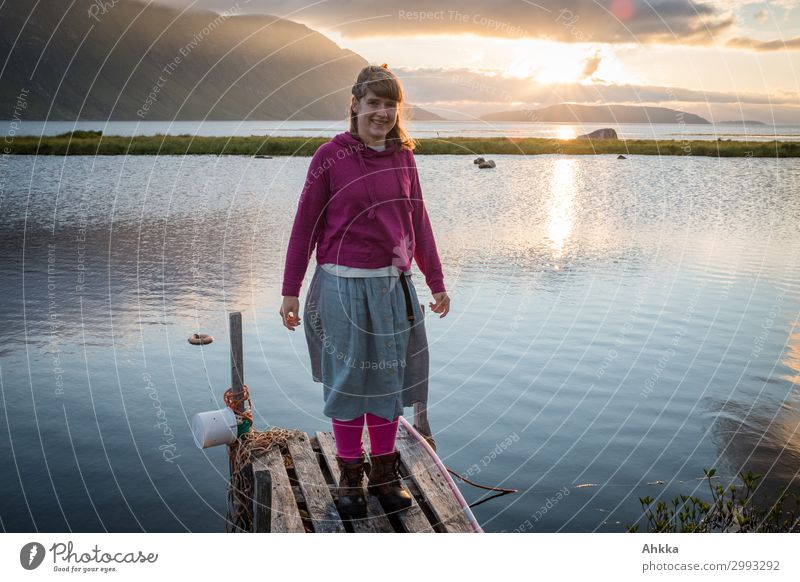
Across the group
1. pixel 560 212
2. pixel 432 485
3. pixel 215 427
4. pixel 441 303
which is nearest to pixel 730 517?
pixel 432 485

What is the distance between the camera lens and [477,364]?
306 inches

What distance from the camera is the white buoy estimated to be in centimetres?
482

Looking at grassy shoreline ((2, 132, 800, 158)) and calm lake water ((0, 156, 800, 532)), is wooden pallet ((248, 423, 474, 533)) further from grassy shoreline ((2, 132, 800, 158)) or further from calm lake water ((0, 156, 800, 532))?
grassy shoreline ((2, 132, 800, 158))

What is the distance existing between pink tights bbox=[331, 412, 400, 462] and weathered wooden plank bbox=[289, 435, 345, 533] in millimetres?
303

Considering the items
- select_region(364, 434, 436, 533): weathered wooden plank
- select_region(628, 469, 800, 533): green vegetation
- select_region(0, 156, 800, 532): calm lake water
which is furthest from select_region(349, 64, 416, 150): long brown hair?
select_region(0, 156, 800, 532): calm lake water

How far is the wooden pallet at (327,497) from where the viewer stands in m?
3.87

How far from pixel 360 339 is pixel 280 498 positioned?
3.69 ft

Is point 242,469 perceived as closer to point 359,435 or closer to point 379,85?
point 359,435

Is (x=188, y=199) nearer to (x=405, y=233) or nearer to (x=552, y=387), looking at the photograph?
(x=552, y=387)

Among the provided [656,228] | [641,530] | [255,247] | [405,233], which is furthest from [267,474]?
[656,228]

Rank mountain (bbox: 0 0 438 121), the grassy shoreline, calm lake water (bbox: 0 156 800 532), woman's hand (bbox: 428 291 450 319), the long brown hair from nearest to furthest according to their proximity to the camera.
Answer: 1. the long brown hair
2. woman's hand (bbox: 428 291 450 319)
3. calm lake water (bbox: 0 156 800 532)
4. the grassy shoreline
5. mountain (bbox: 0 0 438 121)

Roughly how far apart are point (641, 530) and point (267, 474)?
9.59 ft

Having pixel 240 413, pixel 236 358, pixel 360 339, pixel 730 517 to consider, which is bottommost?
pixel 730 517

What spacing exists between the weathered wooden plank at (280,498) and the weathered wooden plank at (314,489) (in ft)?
0.27
